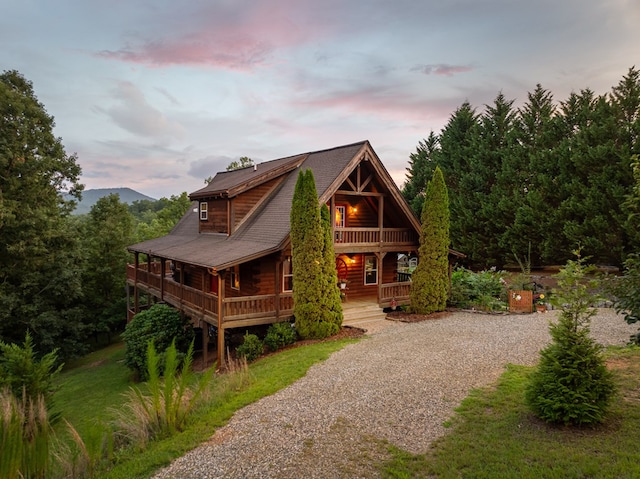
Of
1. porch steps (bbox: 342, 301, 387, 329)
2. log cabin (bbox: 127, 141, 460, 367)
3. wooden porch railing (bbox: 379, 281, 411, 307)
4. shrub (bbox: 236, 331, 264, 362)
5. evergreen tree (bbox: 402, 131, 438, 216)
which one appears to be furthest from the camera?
evergreen tree (bbox: 402, 131, 438, 216)

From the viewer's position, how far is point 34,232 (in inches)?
864

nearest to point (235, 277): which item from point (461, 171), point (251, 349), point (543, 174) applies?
point (251, 349)

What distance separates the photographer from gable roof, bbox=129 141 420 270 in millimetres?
15633

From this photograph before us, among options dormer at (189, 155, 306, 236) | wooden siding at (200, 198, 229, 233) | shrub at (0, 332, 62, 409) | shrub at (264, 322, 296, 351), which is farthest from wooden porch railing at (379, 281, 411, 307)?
shrub at (0, 332, 62, 409)

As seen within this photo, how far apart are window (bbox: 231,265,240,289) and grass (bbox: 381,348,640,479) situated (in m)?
13.1

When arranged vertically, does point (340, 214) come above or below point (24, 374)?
above

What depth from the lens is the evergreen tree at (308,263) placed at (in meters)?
14.6

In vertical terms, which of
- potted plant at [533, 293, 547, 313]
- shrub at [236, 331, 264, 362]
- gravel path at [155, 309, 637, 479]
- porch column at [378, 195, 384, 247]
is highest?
porch column at [378, 195, 384, 247]

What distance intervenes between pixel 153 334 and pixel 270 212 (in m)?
7.34

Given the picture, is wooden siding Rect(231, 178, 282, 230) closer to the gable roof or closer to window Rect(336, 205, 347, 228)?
the gable roof

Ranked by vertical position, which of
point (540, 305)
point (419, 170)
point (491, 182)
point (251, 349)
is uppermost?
point (419, 170)

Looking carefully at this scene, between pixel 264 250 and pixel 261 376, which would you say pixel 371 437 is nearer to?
pixel 261 376

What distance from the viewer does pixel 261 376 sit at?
36.0ft

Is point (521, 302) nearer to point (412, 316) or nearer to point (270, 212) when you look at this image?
point (412, 316)
